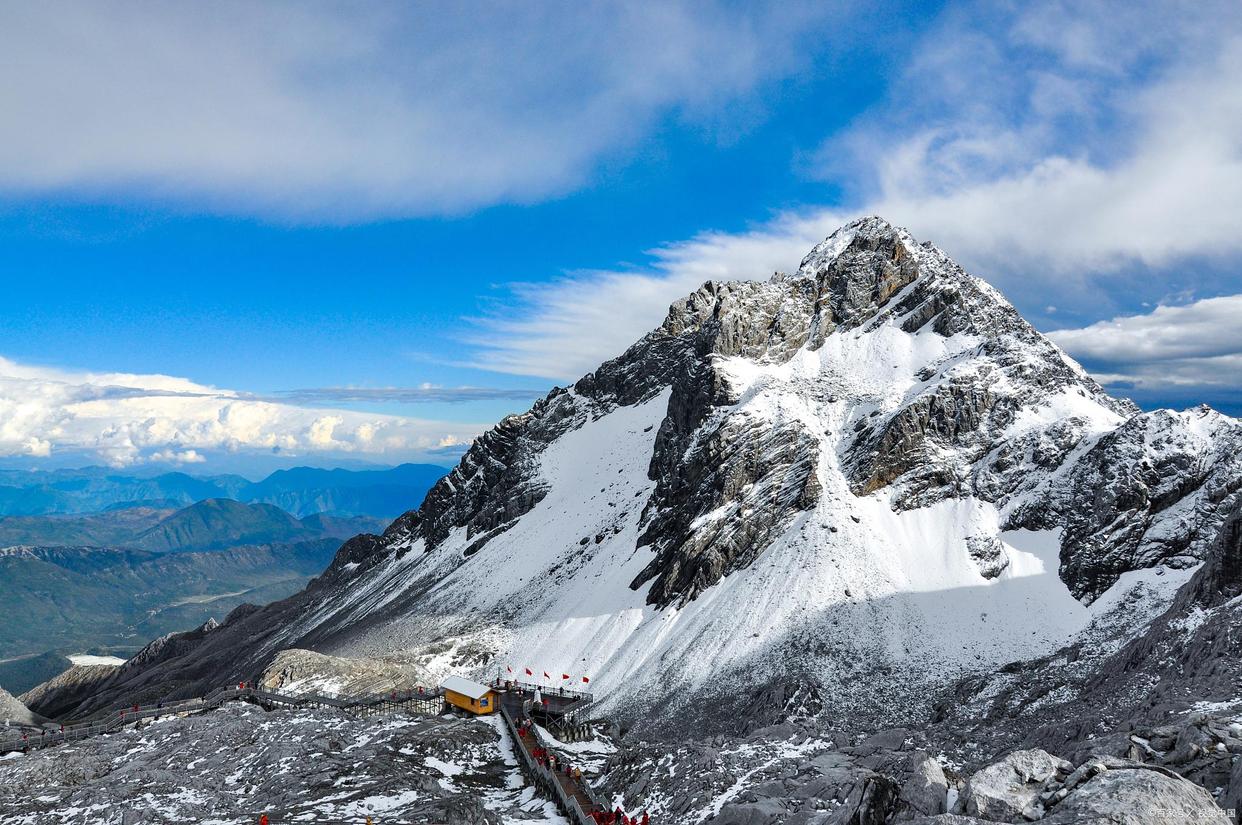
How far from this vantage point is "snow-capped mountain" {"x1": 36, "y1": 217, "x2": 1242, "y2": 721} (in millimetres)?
76125

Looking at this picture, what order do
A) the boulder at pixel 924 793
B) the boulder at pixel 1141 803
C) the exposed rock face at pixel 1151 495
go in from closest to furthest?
the boulder at pixel 1141 803 < the boulder at pixel 924 793 < the exposed rock face at pixel 1151 495

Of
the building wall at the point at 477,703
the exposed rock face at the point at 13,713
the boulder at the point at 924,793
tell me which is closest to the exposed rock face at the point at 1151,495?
the building wall at the point at 477,703

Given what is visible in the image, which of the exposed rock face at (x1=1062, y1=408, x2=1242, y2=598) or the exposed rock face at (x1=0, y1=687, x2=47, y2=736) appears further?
the exposed rock face at (x1=0, y1=687, x2=47, y2=736)

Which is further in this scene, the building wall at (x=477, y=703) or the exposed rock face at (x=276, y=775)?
the building wall at (x=477, y=703)

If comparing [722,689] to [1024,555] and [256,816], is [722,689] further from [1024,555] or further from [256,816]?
[256,816]

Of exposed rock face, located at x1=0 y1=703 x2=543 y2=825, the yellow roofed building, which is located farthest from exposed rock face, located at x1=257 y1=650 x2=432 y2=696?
exposed rock face, located at x1=0 y1=703 x2=543 y2=825

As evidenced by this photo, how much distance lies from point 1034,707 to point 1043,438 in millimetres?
47141

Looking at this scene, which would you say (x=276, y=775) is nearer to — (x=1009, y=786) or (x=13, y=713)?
(x=1009, y=786)

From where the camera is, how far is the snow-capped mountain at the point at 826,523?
76.1 m

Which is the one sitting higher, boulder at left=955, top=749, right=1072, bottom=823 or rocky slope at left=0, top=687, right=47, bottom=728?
boulder at left=955, top=749, right=1072, bottom=823

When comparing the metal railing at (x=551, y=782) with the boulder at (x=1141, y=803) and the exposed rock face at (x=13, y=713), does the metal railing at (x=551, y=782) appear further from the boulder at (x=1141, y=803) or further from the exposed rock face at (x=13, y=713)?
the exposed rock face at (x=13, y=713)

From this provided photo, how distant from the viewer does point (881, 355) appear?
4702 inches

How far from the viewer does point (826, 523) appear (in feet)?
309

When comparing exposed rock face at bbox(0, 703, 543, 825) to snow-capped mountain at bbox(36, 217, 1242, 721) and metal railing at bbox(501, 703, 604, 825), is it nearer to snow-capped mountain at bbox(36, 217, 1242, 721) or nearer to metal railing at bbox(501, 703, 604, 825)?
metal railing at bbox(501, 703, 604, 825)
